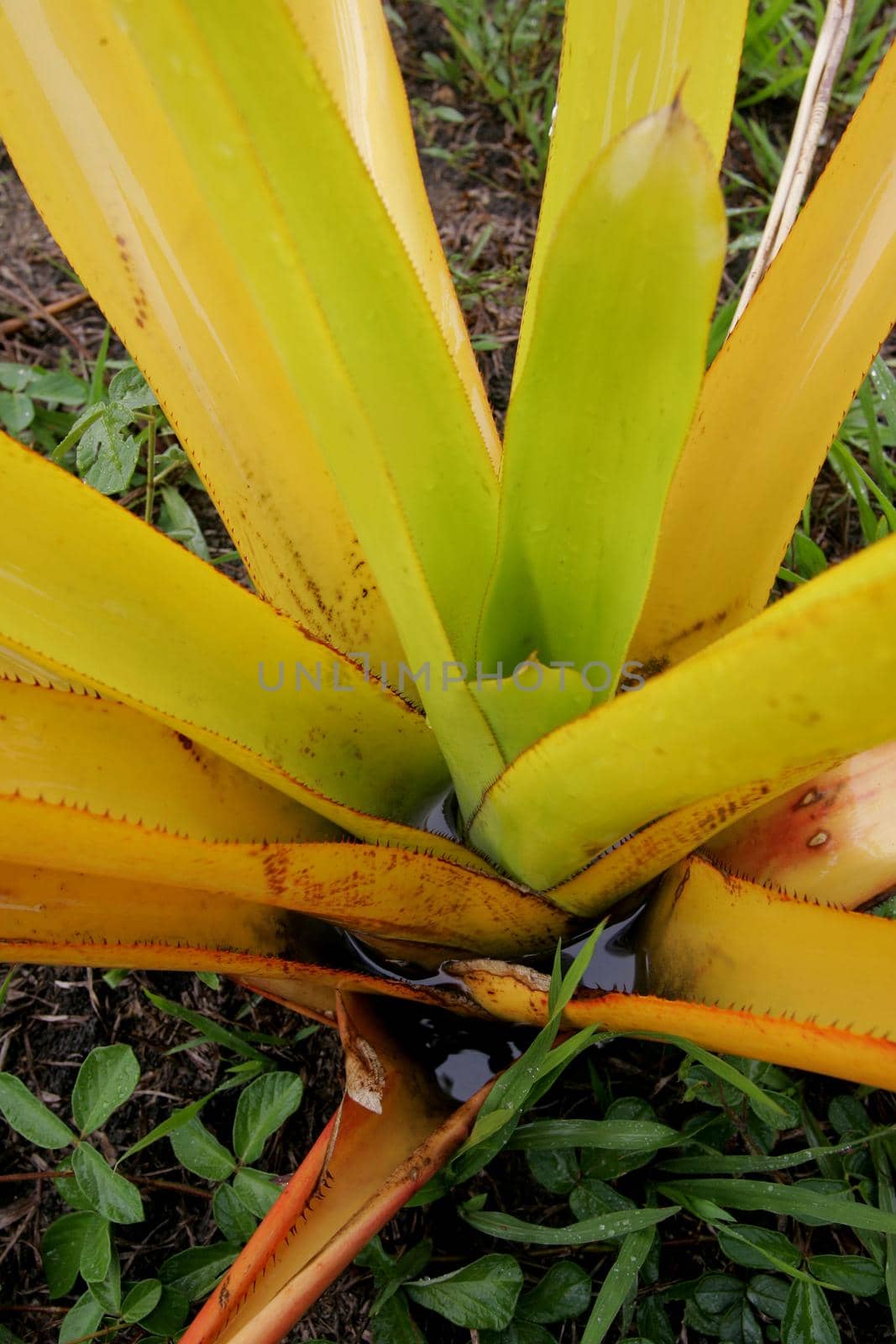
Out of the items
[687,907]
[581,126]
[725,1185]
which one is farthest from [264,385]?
[725,1185]

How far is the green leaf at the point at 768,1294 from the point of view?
0.99 metres

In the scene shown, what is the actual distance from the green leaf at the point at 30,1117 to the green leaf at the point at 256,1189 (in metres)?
0.17

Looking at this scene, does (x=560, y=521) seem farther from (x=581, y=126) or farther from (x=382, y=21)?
(x=382, y=21)

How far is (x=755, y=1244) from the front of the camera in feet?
3.12

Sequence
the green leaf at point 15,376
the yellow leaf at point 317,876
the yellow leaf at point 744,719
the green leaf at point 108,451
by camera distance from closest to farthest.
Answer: the yellow leaf at point 744,719
the yellow leaf at point 317,876
the green leaf at point 108,451
the green leaf at point 15,376

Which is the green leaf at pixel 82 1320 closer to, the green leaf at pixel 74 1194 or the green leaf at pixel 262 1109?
the green leaf at pixel 74 1194

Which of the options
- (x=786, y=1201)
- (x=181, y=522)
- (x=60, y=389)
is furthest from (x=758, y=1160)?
(x=60, y=389)

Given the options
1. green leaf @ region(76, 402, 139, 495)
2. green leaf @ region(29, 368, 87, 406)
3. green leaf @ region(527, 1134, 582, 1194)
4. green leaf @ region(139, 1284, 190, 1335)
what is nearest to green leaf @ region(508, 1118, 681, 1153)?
green leaf @ region(527, 1134, 582, 1194)

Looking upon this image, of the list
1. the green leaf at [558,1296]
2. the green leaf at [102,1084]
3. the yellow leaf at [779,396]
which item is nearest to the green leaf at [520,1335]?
the green leaf at [558,1296]

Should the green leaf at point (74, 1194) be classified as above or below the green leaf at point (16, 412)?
below

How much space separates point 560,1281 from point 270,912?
463 mm

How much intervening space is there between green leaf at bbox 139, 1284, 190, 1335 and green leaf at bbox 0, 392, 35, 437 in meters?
1.18

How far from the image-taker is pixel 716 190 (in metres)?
0.46

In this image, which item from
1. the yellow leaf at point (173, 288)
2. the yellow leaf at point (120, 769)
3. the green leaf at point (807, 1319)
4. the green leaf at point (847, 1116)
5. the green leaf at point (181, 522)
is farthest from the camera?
the green leaf at point (181, 522)
